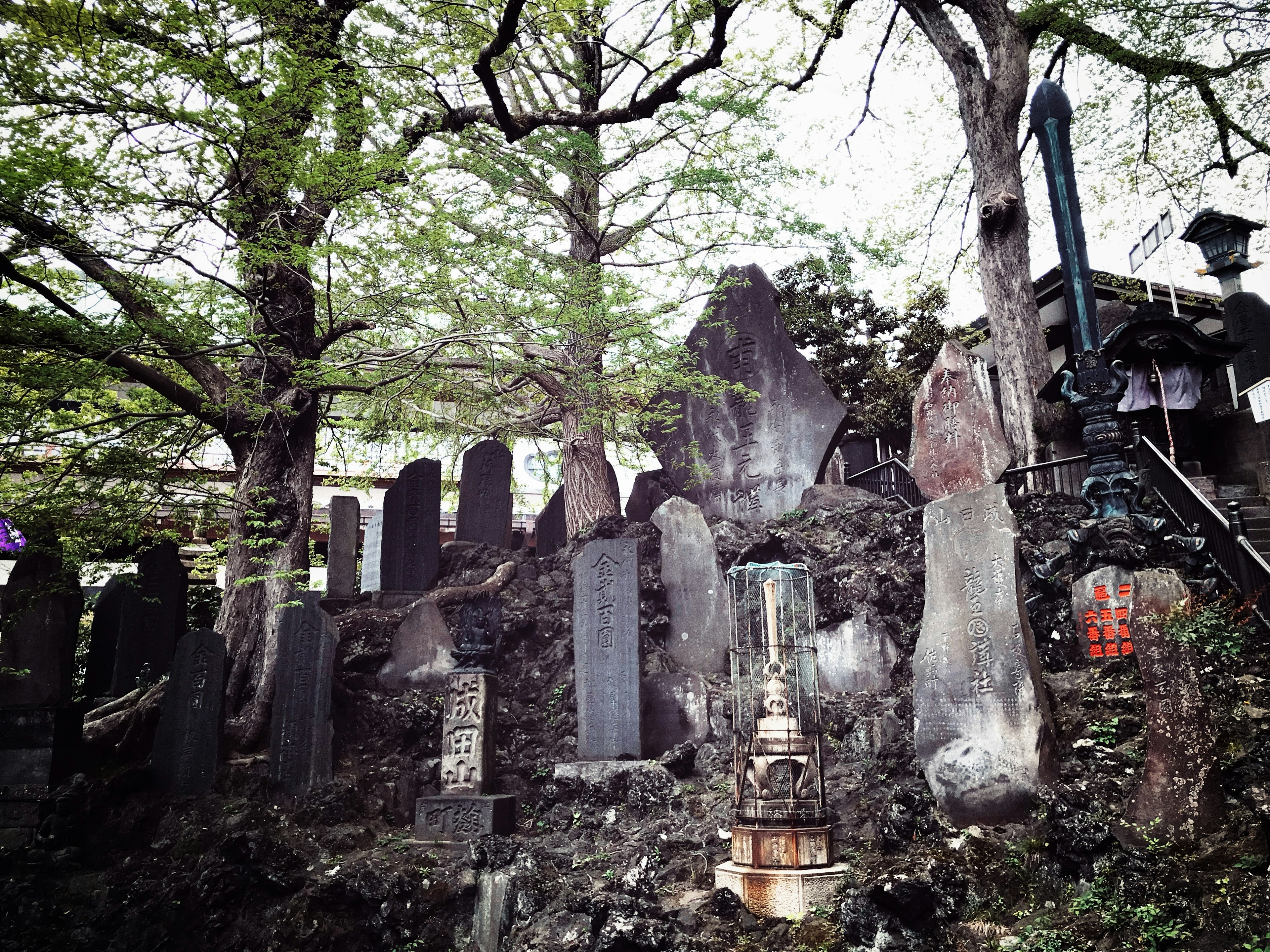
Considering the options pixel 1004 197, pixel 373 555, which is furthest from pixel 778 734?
pixel 1004 197

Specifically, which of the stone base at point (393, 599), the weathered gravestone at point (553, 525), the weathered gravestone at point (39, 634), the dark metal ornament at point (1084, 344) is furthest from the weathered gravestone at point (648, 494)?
→ the weathered gravestone at point (39, 634)

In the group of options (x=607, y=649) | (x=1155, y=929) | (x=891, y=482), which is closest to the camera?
(x=1155, y=929)

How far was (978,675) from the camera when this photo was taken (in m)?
6.76

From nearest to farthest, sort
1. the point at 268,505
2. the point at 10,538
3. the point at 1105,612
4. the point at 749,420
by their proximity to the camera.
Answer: the point at 1105,612 → the point at 10,538 → the point at 268,505 → the point at 749,420

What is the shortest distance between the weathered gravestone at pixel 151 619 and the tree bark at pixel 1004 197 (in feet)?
38.5

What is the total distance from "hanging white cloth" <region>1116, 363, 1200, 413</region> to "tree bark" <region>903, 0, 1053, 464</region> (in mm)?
1518

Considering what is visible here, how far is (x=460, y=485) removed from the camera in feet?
42.9

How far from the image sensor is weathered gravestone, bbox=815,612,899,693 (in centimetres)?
887

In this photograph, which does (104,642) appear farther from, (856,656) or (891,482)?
(891,482)

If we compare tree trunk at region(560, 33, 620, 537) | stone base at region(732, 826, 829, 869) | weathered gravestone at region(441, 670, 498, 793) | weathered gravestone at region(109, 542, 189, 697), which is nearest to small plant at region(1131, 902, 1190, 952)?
stone base at region(732, 826, 829, 869)

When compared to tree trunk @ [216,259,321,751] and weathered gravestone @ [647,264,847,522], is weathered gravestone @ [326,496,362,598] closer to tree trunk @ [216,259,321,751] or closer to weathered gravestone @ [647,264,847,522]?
tree trunk @ [216,259,321,751]

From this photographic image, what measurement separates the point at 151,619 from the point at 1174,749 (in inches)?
467

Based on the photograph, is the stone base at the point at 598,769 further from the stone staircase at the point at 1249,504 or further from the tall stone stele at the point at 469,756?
the stone staircase at the point at 1249,504

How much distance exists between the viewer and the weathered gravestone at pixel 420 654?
10.4 m
